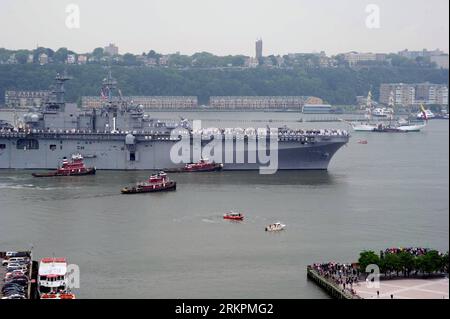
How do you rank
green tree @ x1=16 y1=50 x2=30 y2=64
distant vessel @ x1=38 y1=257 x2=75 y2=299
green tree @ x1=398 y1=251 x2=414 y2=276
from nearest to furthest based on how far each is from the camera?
distant vessel @ x1=38 y1=257 x2=75 y2=299
green tree @ x1=398 y1=251 x2=414 y2=276
green tree @ x1=16 y1=50 x2=30 y2=64

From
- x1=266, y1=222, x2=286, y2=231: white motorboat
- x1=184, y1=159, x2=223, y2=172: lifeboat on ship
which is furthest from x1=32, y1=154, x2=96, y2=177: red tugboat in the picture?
x1=266, y1=222, x2=286, y2=231: white motorboat

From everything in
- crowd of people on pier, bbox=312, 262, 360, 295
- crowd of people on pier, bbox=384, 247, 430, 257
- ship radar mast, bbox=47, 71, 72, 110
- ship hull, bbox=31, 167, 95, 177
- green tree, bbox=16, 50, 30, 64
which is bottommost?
ship hull, bbox=31, 167, 95, 177

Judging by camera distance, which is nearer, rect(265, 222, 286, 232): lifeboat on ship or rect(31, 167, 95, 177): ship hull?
rect(265, 222, 286, 232): lifeboat on ship

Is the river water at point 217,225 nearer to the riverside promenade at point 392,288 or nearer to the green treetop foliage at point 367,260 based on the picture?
the riverside promenade at point 392,288

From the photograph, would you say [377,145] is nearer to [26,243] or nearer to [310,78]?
[26,243]

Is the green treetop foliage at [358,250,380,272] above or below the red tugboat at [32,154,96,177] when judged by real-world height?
above

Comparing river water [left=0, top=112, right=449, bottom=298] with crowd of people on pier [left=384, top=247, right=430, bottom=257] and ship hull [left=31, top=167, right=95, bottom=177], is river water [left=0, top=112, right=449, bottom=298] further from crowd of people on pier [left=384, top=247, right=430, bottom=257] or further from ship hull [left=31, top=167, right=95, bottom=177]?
crowd of people on pier [left=384, top=247, right=430, bottom=257]
